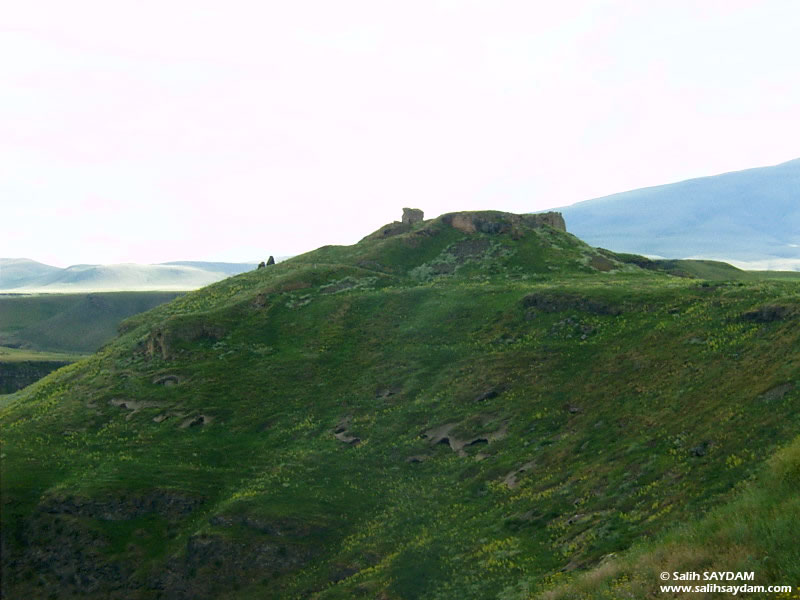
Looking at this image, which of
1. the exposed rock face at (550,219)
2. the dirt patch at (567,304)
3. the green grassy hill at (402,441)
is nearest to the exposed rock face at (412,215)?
the exposed rock face at (550,219)

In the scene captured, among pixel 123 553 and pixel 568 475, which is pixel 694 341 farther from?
pixel 123 553

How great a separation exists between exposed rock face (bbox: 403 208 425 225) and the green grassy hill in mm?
46603

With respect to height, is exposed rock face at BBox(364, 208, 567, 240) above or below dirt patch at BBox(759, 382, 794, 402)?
above

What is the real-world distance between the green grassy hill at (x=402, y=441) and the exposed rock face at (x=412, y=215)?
153 ft

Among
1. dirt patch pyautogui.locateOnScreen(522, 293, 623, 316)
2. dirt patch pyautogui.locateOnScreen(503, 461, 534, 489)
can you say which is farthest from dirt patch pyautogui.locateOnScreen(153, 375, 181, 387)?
dirt patch pyautogui.locateOnScreen(503, 461, 534, 489)

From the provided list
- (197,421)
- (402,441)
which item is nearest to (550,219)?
(402,441)

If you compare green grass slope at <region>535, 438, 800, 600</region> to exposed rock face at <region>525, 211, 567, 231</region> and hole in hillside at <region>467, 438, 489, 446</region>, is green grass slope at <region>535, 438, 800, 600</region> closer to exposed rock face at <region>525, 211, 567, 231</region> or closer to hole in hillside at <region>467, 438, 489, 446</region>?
hole in hillside at <region>467, 438, 489, 446</region>

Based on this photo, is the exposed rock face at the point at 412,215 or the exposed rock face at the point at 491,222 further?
the exposed rock face at the point at 412,215

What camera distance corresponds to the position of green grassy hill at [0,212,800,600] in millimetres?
40500

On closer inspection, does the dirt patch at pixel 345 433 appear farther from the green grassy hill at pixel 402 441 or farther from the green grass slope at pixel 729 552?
the green grass slope at pixel 729 552

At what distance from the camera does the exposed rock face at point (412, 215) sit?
13688cm

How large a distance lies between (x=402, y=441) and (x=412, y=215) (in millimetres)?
80993

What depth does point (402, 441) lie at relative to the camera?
62156 mm

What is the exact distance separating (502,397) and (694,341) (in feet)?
56.0
